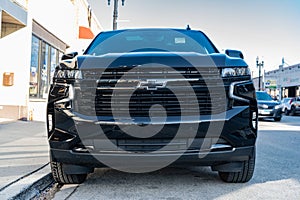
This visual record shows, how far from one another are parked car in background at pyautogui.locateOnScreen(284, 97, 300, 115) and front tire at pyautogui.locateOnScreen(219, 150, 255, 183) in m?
22.3

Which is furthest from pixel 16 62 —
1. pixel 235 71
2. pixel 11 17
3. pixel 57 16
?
pixel 235 71

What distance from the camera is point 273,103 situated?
54.8 feet

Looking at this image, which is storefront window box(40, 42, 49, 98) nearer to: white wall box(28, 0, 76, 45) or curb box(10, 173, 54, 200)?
white wall box(28, 0, 76, 45)

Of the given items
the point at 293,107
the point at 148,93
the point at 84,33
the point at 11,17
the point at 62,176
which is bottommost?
the point at 62,176

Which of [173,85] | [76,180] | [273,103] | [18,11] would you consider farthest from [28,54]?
[273,103]

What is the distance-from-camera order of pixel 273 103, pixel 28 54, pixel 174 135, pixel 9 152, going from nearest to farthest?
1. pixel 174 135
2. pixel 9 152
3. pixel 28 54
4. pixel 273 103

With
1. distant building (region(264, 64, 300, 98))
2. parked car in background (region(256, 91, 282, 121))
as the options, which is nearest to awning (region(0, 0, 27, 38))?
parked car in background (region(256, 91, 282, 121))

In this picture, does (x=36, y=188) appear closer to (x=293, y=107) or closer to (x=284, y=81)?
(x=293, y=107)

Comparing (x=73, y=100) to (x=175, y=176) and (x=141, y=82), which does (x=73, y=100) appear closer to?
(x=141, y=82)

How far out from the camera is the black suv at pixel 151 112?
341cm

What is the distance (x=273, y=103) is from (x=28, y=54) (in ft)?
37.5

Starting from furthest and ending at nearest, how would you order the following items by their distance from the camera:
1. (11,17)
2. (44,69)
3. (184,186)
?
(44,69) < (11,17) < (184,186)

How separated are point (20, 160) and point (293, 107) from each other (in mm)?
23229

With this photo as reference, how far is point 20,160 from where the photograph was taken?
507cm
